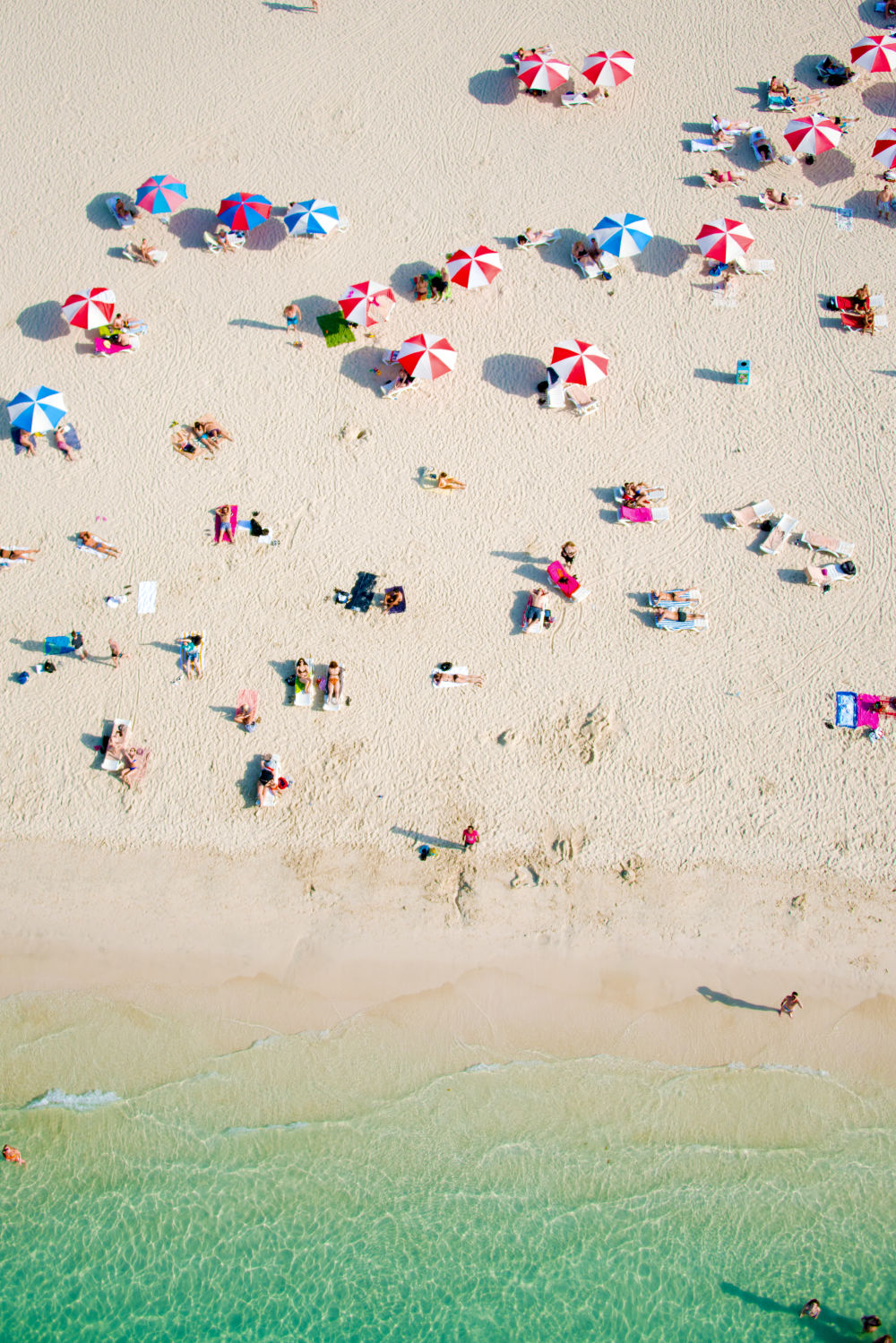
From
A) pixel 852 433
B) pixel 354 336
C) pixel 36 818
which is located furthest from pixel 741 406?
pixel 36 818

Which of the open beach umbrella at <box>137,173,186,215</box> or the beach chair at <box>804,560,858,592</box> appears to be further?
the open beach umbrella at <box>137,173,186,215</box>

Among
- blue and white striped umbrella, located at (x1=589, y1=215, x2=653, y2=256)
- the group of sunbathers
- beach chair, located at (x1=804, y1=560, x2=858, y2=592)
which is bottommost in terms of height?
beach chair, located at (x1=804, y1=560, x2=858, y2=592)

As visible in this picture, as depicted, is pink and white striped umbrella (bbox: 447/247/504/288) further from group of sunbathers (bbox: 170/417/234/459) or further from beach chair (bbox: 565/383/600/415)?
group of sunbathers (bbox: 170/417/234/459)

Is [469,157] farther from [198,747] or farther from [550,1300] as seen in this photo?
[550,1300]

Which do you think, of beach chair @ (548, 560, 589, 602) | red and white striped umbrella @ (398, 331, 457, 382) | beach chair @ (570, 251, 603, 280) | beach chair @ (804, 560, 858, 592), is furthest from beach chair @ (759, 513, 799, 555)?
red and white striped umbrella @ (398, 331, 457, 382)

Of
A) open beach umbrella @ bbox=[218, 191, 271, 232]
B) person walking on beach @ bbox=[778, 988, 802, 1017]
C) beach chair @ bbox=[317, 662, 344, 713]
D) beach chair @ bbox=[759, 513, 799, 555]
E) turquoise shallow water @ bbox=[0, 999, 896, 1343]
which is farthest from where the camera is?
open beach umbrella @ bbox=[218, 191, 271, 232]

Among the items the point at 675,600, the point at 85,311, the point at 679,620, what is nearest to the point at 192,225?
the point at 85,311
